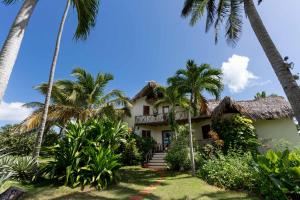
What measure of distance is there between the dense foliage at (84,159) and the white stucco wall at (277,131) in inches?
439

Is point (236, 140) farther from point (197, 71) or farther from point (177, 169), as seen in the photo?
point (197, 71)

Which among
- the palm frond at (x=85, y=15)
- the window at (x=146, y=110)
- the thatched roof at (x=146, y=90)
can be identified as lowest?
the palm frond at (x=85, y=15)

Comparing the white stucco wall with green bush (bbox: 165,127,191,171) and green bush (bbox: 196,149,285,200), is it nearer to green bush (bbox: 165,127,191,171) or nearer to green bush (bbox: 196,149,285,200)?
green bush (bbox: 196,149,285,200)

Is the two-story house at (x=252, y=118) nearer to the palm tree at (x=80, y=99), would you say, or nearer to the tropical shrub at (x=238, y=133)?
the tropical shrub at (x=238, y=133)

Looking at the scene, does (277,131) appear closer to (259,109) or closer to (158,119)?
(259,109)

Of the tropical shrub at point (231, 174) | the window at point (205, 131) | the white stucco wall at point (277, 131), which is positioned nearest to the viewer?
the tropical shrub at point (231, 174)

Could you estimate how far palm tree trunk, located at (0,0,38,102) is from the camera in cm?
314

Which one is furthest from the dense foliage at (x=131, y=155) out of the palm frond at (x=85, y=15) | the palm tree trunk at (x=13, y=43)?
the palm tree trunk at (x=13, y=43)

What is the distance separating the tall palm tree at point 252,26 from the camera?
167 inches

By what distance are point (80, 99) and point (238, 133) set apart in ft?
37.8

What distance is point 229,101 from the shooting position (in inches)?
546

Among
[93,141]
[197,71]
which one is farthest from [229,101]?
[93,141]

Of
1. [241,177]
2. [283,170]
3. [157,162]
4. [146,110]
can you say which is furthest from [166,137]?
[283,170]

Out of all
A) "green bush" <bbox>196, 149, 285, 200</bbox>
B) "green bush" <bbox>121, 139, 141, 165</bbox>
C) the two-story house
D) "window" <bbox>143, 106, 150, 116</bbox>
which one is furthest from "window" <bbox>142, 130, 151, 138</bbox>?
"green bush" <bbox>196, 149, 285, 200</bbox>
